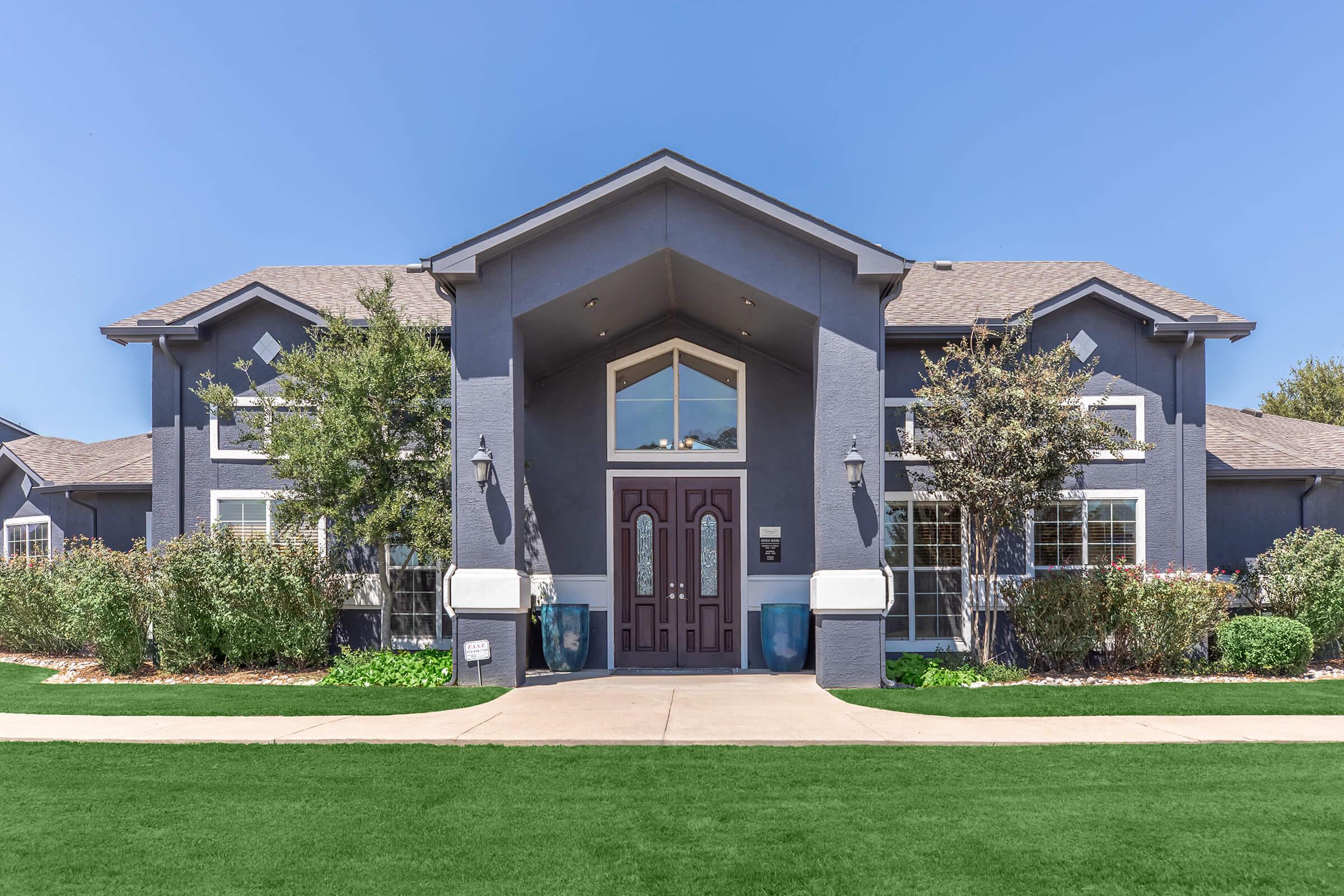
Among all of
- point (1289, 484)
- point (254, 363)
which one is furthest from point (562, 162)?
point (1289, 484)

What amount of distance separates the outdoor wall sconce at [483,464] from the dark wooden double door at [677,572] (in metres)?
2.58

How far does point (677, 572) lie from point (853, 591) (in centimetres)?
302

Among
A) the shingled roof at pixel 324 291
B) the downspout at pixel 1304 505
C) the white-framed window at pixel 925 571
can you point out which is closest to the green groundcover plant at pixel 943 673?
the white-framed window at pixel 925 571

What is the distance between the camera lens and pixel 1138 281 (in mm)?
14688

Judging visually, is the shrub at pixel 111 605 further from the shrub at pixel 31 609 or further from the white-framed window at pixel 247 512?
the shrub at pixel 31 609

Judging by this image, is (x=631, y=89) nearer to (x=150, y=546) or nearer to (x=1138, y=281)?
(x=1138, y=281)

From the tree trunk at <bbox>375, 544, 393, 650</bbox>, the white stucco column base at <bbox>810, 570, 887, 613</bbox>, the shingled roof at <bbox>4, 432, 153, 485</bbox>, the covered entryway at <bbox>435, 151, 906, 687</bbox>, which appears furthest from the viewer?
the shingled roof at <bbox>4, 432, 153, 485</bbox>

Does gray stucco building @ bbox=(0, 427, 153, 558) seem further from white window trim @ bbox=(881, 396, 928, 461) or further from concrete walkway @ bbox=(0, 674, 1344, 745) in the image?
white window trim @ bbox=(881, 396, 928, 461)

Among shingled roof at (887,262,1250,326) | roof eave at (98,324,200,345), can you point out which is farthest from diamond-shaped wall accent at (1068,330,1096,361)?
roof eave at (98,324,200,345)

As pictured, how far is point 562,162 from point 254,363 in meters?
8.85

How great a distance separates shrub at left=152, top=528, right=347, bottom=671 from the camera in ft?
35.9

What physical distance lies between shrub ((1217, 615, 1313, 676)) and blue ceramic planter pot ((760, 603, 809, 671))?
5114 mm

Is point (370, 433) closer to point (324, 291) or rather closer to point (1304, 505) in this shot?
point (324, 291)

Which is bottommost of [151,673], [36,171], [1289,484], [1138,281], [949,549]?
[151,673]
